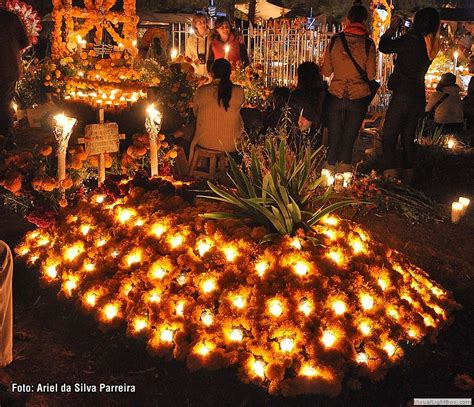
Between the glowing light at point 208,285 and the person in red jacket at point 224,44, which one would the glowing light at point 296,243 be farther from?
the person in red jacket at point 224,44

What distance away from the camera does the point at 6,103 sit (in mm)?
6984

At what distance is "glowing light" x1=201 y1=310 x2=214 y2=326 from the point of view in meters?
3.45

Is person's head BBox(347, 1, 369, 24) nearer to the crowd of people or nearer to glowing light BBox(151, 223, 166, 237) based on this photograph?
the crowd of people

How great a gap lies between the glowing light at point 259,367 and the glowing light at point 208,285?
53cm

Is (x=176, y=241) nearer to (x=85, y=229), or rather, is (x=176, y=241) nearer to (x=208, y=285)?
(x=208, y=285)

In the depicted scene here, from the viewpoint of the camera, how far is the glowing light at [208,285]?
3602mm

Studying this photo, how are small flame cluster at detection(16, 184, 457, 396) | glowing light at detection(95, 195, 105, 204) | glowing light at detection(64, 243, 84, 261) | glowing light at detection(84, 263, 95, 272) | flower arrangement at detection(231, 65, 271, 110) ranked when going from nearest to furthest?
1. small flame cluster at detection(16, 184, 457, 396)
2. glowing light at detection(84, 263, 95, 272)
3. glowing light at detection(64, 243, 84, 261)
4. glowing light at detection(95, 195, 105, 204)
5. flower arrangement at detection(231, 65, 271, 110)

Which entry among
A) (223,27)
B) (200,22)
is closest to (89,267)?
(223,27)

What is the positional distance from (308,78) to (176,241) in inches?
147

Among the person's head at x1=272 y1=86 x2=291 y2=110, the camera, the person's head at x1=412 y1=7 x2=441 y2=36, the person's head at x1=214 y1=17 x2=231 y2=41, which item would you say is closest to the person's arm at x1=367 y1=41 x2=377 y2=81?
the person's head at x1=412 y1=7 x2=441 y2=36

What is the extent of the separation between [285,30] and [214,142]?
21.3 feet

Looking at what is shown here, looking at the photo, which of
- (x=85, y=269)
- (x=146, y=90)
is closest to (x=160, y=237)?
(x=85, y=269)

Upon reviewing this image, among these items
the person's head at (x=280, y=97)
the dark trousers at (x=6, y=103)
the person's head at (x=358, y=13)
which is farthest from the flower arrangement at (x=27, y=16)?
the person's head at (x=358, y=13)

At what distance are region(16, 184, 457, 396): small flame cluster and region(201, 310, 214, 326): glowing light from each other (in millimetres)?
12
